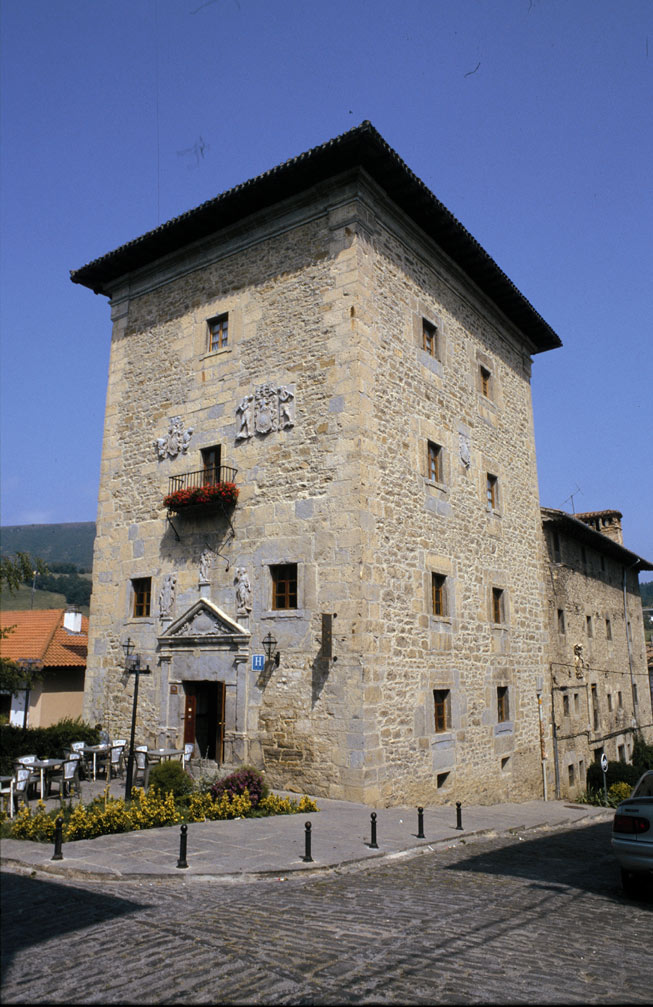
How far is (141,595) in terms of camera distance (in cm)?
1692

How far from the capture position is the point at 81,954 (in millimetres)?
5004

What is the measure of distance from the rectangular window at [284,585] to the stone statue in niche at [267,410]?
117 inches

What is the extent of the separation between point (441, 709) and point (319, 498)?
18.1ft

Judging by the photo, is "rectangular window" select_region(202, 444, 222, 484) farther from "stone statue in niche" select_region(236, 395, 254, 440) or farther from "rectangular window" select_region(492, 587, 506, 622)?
"rectangular window" select_region(492, 587, 506, 622)

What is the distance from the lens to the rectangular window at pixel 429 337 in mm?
16480

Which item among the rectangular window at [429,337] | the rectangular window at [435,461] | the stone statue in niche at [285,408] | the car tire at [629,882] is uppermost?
the rectangular window at [429,337]

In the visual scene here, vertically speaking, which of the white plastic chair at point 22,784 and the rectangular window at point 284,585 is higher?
the rectangular window at point 284,585

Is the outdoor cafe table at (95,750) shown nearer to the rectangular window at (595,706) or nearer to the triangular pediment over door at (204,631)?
the triangular pediment over door at (204,631)

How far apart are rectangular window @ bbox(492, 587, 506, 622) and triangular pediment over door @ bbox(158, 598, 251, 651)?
7295 millimetres

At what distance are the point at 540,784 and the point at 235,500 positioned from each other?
12253 mm

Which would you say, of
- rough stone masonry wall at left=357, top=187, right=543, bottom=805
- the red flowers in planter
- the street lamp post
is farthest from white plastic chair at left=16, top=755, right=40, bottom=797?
the red flowers in planter

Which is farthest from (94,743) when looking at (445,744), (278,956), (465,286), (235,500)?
(465,286)

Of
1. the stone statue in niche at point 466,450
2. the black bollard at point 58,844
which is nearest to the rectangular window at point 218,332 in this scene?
the stone statue in niche at point 466,450

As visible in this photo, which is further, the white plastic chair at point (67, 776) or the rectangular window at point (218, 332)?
the rectangular window at point (218, 332)
